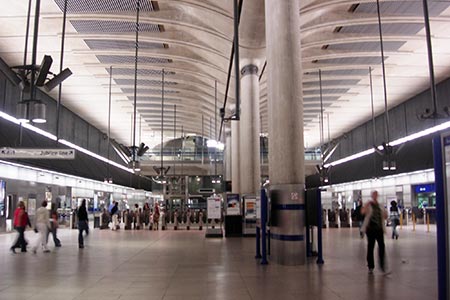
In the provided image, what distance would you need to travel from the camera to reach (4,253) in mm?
12453

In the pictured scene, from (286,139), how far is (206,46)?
10399 millimetres

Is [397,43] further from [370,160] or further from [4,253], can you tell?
[4,253]

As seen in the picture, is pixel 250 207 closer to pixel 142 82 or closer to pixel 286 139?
pixel 286 139

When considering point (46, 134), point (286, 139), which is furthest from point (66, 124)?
point (286, 139)

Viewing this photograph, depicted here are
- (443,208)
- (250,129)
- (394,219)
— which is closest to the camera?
(443,208)

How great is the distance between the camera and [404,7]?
15.6 m

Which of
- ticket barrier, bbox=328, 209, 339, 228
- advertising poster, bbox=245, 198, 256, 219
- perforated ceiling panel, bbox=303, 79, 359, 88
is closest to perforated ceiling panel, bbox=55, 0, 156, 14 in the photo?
advertising poster, bbox=245, 198, 256, 219

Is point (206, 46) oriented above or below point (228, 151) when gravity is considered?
above

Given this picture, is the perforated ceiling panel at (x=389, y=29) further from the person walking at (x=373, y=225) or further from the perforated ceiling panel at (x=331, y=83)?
the person walking at (x=373, y=225)

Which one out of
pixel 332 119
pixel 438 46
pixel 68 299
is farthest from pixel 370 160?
pixel 68 299

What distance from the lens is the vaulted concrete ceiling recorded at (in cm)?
1589

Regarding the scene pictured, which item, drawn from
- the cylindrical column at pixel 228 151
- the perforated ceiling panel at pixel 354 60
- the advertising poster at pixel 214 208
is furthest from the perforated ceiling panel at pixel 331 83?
the advertising poster at pixel 214 208

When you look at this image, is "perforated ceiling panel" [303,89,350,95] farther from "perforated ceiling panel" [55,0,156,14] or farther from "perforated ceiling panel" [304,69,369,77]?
"perforated ceiling panel" [55,0,156,14]

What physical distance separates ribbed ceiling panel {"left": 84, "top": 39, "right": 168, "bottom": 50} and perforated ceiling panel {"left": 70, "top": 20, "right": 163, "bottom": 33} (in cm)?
111
